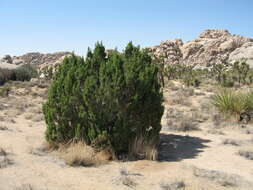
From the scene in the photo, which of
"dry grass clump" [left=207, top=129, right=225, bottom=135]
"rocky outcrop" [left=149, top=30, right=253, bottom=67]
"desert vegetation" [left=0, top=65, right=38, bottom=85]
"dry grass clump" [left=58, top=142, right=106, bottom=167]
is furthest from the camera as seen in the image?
"rocky outcrop" [left=149, top=30, right=253, bottom=67]

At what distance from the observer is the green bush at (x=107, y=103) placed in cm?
755

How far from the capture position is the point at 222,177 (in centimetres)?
591

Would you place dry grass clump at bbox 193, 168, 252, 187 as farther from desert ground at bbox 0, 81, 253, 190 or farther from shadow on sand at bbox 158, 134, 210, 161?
shadow on sand at bbox 158, 134, 210, 161

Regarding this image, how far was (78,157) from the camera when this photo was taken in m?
6.87

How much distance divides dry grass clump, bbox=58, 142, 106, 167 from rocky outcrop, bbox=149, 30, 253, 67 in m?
83.3

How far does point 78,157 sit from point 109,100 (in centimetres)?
172

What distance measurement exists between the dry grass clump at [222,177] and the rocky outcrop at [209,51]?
84056 millimetres

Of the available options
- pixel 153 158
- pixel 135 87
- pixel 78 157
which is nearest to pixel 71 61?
pixel 135 87

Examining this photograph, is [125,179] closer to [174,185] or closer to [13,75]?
[174,185]

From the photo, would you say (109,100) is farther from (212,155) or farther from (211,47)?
(211,47)

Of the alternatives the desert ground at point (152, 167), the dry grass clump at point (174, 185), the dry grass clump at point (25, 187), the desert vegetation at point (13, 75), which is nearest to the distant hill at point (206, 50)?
the desert vegetation at point (13, 75)

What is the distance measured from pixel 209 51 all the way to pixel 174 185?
4112 inches

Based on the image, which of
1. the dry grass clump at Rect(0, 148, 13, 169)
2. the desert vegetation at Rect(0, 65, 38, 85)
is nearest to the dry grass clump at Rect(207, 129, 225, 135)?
the dry grass clump at Rect(0, 148, 13, 169)

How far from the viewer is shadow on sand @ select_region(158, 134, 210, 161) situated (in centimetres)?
772
